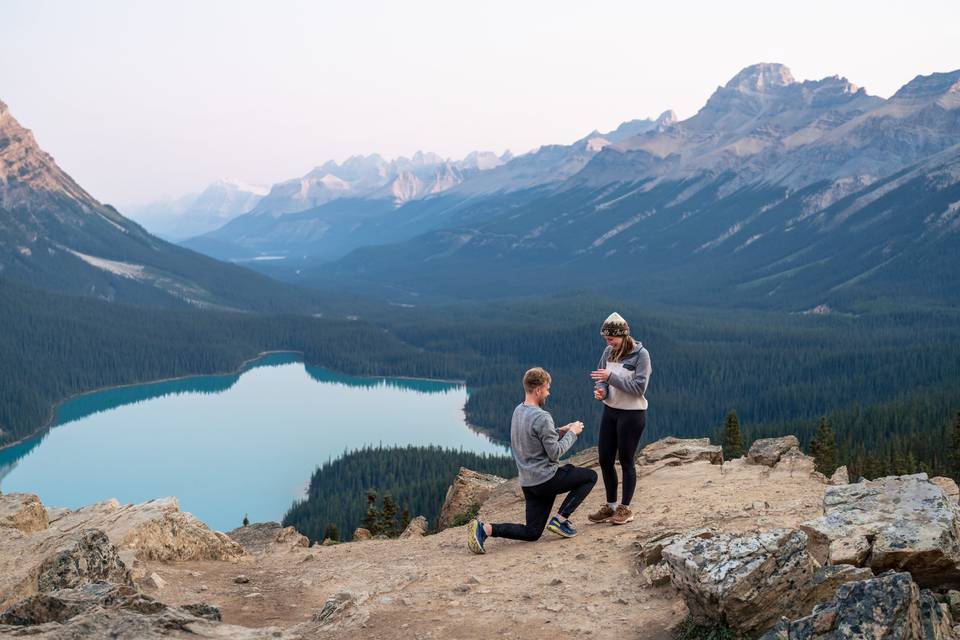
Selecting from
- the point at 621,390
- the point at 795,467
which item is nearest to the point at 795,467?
the point at 795,467

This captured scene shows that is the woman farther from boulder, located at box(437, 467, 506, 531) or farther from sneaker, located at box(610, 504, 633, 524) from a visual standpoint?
boulder, located at box(437, 467, 506, 531)

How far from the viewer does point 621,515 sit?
18.4 meters

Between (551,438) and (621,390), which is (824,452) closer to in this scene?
(621,390)

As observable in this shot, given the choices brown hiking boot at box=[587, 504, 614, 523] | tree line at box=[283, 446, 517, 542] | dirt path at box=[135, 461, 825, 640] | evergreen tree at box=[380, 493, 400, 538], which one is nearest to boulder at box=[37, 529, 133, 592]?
dirt path at box=[135, 461, 825, 640]

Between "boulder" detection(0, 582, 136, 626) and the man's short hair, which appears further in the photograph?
the man's short hair

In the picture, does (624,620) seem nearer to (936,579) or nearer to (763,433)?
(936,579)

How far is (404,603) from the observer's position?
15.0 metres

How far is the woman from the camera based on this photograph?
16.9 m

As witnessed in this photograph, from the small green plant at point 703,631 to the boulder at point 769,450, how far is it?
49.2 ft

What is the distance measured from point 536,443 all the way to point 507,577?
2.67 meters

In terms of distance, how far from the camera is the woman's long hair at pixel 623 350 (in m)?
17.1

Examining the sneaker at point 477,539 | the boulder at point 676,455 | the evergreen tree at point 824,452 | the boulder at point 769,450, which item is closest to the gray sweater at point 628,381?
the sneaker at point 477,539

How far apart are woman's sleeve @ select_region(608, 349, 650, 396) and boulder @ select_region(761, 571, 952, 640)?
664 cm

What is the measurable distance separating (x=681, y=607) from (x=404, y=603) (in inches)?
195
